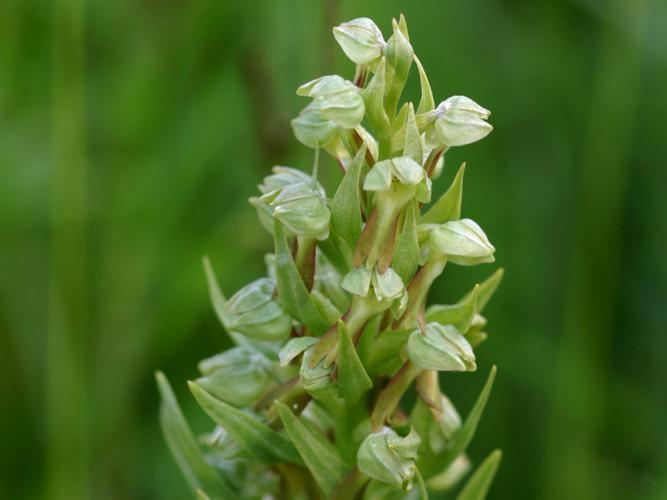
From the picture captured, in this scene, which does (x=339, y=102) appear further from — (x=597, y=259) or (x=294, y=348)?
(x=597, y=259)

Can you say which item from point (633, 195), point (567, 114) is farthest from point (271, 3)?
point (633, 195)

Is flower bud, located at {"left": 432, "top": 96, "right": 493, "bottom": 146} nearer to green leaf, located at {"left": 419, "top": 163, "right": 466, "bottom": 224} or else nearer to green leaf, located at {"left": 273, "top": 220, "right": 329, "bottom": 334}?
green leaf, located at {"left": 419, "top": 163, "right": 466, "bottom": 224}

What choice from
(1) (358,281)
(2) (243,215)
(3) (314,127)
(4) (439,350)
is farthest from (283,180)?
(2) (243,215)

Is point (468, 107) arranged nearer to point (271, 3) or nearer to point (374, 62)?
point (374, 62)

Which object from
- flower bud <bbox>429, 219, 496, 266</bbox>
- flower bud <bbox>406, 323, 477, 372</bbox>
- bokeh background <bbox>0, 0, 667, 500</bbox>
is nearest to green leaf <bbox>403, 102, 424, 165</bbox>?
flower bud <bbox>429, 219, 496, 266</bbox>

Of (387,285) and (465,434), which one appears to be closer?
(387,285)

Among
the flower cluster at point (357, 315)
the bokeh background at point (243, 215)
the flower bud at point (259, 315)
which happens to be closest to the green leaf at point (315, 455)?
the flower cluster at point (357, 315)
